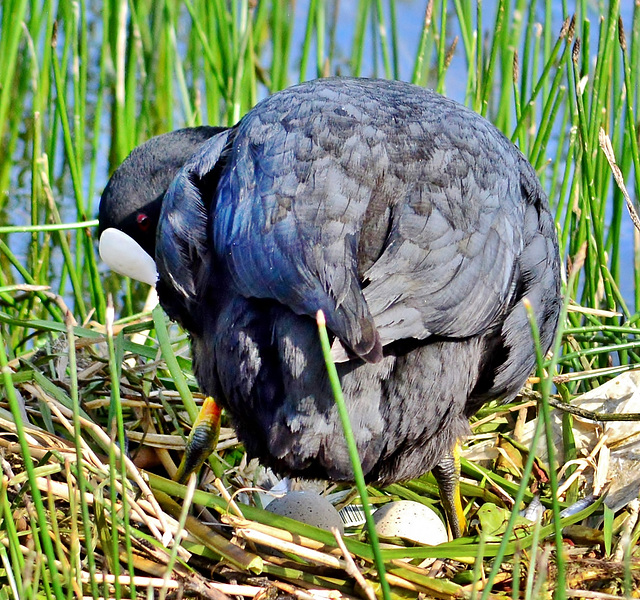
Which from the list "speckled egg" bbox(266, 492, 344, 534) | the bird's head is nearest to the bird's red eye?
the bird's head

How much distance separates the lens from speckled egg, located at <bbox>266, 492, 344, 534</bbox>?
83.8 inches

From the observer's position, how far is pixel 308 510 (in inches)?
84.1

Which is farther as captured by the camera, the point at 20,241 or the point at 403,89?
the point at 20,241

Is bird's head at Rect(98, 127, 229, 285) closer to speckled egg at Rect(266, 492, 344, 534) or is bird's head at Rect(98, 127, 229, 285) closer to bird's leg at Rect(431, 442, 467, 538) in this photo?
speckled egg at Rect(266, 492, 344, 534)

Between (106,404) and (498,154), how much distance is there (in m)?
1.28

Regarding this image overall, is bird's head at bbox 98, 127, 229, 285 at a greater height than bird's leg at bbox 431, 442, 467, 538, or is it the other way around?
bird's head at bbox 98, 127, 229, 285

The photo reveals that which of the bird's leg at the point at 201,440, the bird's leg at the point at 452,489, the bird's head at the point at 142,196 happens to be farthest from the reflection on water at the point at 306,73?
the bird's leg at the point at 452,489

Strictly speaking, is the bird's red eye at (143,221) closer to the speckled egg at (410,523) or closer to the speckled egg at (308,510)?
the speckled egg at (308,510)

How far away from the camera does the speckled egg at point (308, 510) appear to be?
6.98 ft

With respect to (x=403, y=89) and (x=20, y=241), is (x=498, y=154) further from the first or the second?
(x=20, y=241)

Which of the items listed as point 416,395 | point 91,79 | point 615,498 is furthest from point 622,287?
point 91,79

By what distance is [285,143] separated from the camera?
190cm

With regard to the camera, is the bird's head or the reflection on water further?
the reflection on water

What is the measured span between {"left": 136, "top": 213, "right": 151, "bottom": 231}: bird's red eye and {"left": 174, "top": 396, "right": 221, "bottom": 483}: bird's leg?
0.60 m
